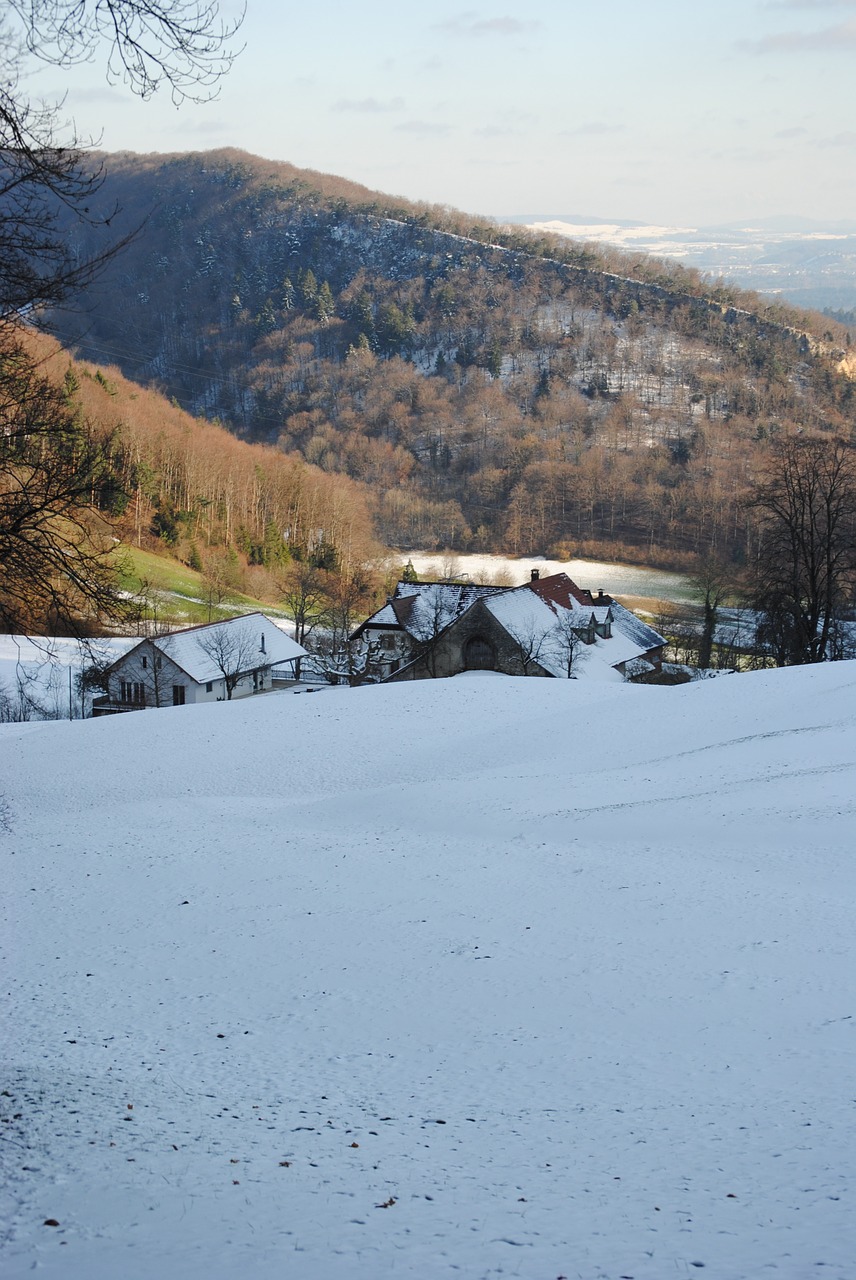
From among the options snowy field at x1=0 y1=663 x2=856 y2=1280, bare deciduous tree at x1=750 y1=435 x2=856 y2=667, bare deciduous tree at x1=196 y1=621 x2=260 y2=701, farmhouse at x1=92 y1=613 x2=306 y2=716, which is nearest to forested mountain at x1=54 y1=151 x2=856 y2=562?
bare deciduous tree at x1=196 y1=621 x2=260 y2=701

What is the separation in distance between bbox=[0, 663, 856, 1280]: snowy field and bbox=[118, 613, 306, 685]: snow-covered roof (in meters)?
22.0

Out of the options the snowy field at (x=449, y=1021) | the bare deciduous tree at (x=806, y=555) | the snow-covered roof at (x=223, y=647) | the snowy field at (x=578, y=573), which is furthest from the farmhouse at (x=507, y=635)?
the snowy field at (x=578, y=573)

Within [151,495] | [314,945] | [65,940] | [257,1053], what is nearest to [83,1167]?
[257,1053]

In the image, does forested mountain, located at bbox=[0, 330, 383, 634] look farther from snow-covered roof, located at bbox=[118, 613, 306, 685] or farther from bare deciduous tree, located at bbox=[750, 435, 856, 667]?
bare deciduous tree, located at bbox=[750, 435, 856, 667]

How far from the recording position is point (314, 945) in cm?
1352

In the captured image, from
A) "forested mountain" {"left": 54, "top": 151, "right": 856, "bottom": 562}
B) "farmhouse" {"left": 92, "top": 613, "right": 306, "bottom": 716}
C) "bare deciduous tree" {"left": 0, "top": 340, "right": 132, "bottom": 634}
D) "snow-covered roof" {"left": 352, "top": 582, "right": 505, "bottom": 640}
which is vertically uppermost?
"forested mountain" {"left": 54, "top": 151, "right": 856, "bottom": 562}

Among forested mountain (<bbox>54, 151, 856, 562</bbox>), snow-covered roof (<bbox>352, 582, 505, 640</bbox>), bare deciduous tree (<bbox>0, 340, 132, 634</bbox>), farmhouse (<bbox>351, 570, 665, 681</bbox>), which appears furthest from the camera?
forested mountain (<bbox>54, 151, 856, 562</bbox>)

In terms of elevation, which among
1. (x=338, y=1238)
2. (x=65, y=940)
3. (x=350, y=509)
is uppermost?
(x=350, y=509)

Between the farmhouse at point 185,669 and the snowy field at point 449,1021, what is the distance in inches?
857

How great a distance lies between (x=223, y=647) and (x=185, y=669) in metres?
2.31

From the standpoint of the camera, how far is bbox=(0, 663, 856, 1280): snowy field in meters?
6.54

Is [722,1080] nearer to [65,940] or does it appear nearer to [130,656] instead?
[65,940]

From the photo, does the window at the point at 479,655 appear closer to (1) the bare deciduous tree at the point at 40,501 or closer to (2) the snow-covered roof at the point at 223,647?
(2) the snow-covered roof at the point at 223,647

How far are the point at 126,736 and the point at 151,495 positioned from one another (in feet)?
180
